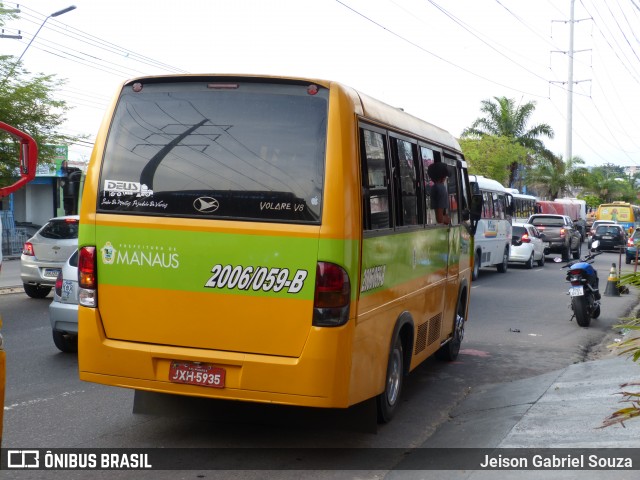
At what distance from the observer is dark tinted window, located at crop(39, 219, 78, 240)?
55.5 ft

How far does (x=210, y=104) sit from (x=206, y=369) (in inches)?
78.4

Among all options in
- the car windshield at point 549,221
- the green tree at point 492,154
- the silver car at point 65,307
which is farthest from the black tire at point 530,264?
the green tree at point 492,154

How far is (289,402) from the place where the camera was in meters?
5.84

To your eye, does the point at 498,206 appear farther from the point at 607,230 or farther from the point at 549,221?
the point at 607,230

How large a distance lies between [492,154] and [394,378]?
48391mm

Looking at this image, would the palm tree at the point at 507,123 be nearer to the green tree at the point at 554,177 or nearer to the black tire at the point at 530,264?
the green tree at the point at 554,177

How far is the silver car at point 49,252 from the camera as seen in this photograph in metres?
16.6

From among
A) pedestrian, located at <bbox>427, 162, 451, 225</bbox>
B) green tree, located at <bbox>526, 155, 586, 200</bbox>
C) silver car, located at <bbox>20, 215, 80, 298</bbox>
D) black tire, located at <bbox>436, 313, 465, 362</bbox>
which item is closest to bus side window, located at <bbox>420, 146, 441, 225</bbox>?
pedestrian, located at <bbox>427, 162, 451, 225</bbox>

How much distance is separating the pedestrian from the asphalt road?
195cm

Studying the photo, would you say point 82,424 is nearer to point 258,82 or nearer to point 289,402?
point 289,402

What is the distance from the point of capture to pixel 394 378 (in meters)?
7.47

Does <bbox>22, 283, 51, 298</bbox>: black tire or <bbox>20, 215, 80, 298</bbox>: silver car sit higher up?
<bbox>20, 215, 80, 298</bbox>: silver car

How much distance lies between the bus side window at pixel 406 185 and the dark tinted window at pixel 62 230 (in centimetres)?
1063

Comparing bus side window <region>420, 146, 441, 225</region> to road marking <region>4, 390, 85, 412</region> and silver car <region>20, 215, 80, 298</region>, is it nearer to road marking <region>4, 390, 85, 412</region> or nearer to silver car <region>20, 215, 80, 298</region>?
road marking <region>4, 390, 85, 412</region>
